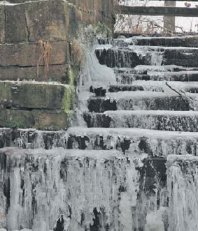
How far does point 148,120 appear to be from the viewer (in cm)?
423

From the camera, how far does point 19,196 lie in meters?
3.96

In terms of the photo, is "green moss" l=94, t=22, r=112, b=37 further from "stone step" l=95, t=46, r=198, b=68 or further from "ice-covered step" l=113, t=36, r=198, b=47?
"stone step" l=95, t=46, r=198, b=68

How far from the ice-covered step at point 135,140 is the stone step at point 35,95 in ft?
0.85

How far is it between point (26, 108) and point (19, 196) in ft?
2.40

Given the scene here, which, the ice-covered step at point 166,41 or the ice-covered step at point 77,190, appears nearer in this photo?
the ice-covered step at point 77,190

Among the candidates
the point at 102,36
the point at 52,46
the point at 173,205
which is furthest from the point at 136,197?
the point at 102,36

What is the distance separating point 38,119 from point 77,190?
0.68m

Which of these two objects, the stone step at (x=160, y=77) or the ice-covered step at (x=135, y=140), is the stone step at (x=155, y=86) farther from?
the ice-covered step at (x=135, y=140)

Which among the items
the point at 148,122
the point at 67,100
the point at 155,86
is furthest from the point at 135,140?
the point at 155,86

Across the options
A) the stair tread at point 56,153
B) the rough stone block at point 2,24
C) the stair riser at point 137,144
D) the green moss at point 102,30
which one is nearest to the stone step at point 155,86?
the stair riser at point 137,144

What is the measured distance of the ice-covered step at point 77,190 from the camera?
3889 mm

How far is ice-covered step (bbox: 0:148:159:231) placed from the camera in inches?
153

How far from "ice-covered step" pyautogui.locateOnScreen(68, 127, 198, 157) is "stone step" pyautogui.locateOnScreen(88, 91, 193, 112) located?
0.45m

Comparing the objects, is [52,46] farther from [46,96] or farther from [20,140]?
[20,140]
